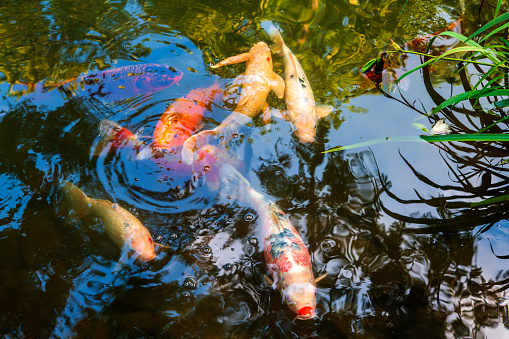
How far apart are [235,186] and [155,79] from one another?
1.84m

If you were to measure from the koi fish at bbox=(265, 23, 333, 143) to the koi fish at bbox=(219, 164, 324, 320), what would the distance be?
2.93 feet

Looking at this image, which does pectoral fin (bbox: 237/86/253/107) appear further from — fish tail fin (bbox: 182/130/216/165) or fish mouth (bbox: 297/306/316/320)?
fish mouth (bbox: 297/306/316/320)

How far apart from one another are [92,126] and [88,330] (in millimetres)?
2170

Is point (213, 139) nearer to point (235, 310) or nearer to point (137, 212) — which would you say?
point (137, 212)

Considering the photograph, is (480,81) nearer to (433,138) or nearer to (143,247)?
(433,138)

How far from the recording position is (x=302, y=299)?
2625mm

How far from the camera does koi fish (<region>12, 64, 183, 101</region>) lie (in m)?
4.33

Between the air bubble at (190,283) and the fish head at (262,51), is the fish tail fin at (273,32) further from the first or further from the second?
the air bubble at (190,283)

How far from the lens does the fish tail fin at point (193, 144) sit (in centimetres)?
365

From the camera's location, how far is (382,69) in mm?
4406

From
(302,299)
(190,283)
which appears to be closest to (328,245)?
(302,299)

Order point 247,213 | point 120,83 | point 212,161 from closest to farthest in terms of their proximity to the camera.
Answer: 1. point 247,213
2. point 212,161
3. point 120,83

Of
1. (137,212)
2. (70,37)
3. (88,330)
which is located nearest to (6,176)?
(137,212)

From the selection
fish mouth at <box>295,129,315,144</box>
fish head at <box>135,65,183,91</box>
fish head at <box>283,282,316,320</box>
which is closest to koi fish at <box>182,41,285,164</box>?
fish mouth at <box>295,129,315,144</box>
